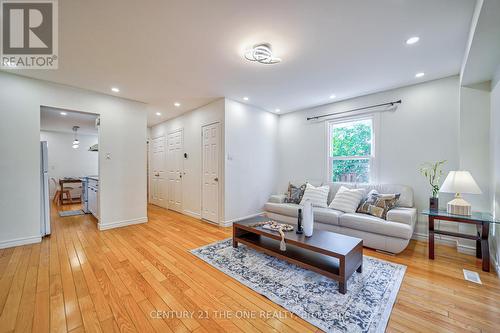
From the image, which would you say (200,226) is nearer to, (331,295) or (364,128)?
(331,295)

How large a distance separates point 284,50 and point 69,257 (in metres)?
3.79

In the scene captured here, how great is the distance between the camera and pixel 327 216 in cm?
331

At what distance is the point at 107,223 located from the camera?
3791 mm

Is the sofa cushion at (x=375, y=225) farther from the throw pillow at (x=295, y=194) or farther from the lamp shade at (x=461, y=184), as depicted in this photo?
the throw pillow at (x=295, y=194)

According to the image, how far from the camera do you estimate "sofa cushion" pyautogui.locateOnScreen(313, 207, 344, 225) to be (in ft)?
10.6

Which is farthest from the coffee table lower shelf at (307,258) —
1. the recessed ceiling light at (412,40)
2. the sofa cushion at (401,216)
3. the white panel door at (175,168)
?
the white panel door at (175,168)

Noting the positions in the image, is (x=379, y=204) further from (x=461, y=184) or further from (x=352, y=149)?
(x=352, y=149)

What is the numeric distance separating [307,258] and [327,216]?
1302 millimetres

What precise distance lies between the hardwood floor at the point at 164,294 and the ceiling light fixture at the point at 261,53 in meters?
2.52

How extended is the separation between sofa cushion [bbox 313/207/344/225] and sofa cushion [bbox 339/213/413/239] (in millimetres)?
79

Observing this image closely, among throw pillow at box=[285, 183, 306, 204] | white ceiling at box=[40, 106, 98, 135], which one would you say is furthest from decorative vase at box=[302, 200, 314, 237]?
white ceiling at box=[40, 106, 98, 135]

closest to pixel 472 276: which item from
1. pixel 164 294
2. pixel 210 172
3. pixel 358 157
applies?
pixel 358 157

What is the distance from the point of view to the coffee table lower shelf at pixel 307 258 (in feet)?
6.12

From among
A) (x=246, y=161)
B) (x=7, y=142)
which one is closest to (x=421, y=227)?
(x=246, y=161)
